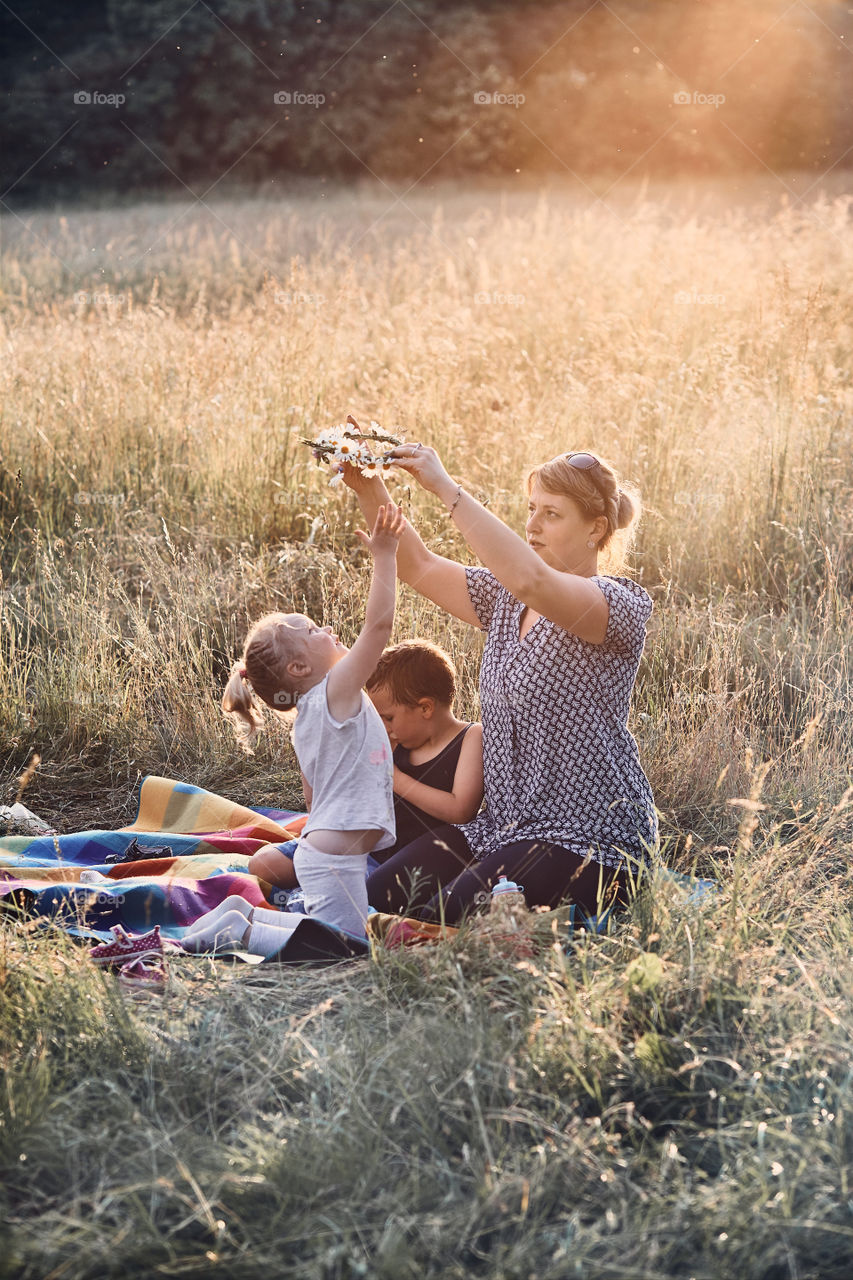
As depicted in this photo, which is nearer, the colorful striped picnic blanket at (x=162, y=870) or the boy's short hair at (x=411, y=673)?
the colorful striped picnic blanket at (x=162, y=870)

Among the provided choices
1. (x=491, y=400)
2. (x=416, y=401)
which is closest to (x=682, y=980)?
(x=416, y=401)

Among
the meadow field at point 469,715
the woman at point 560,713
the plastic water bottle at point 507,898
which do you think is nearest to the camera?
the meadow field at point 469,715

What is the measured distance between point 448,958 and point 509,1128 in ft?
1.36

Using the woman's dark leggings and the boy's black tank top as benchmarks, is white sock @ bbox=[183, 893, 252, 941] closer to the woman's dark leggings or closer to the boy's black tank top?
the woman's dark leggings

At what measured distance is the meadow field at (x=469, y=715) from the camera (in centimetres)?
181

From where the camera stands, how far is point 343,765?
2.77m

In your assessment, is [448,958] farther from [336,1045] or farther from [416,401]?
[416,401]

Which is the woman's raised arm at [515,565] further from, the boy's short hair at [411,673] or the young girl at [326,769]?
the boy's short hair at [411,673]

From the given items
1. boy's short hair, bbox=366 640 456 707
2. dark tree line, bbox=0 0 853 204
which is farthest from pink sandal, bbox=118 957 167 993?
dark tree line, bbox=0 0 853 204

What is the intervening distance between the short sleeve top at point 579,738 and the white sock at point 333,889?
34 cm

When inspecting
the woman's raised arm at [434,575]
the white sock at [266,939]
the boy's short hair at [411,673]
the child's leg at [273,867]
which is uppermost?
the woman's raised arm at [434,575]

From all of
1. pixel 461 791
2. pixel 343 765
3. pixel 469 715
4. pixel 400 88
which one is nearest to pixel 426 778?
pixel 461 791

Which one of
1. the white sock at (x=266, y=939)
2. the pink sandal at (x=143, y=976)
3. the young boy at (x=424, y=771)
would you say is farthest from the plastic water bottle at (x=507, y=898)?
the pink sandal at (x=143, y=976)

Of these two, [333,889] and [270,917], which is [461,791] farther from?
[270,917]
